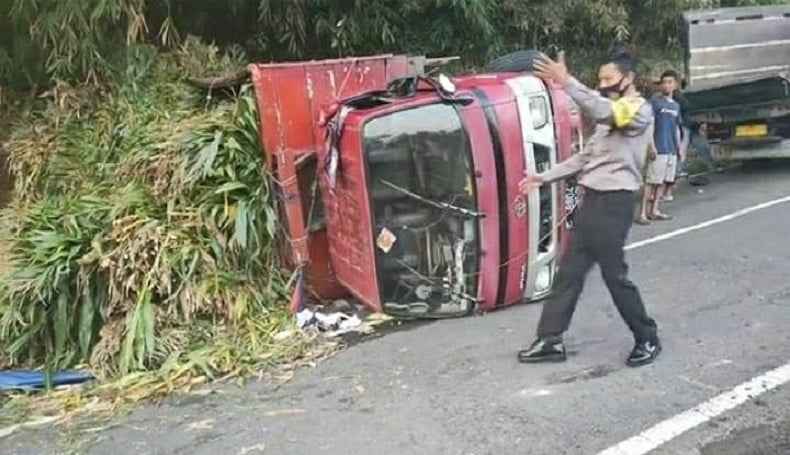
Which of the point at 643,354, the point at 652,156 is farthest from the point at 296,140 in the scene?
the point at 652,156

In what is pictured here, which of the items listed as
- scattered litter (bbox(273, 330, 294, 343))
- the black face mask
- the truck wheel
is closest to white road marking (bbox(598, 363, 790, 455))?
the black face mask

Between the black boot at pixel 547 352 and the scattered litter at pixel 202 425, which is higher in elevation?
the black boot at pixel 547 352

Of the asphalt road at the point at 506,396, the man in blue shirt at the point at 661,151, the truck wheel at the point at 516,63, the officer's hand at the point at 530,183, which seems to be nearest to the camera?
the asphalt road at the point at 506,396

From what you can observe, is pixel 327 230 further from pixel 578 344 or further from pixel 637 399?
pixel 637 399

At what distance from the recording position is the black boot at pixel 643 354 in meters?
4.77

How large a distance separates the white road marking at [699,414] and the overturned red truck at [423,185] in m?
1.81

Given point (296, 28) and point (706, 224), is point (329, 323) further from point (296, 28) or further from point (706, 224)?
point (706, 224)

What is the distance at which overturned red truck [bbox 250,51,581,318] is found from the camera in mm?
5652

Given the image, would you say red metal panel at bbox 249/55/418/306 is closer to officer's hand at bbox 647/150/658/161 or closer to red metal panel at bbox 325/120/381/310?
red metal panel at bbox 325/120/381/310

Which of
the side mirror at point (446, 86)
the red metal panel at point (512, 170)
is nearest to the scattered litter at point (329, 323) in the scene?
the red metal panel at point (512, 170)

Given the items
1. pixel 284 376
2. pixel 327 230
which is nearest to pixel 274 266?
pixel 327 230

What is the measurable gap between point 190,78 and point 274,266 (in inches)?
88.1

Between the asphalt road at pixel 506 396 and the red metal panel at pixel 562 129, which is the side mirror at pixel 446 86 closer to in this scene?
the red metal panel at pixel 562 129

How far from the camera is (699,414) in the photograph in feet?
13.6
